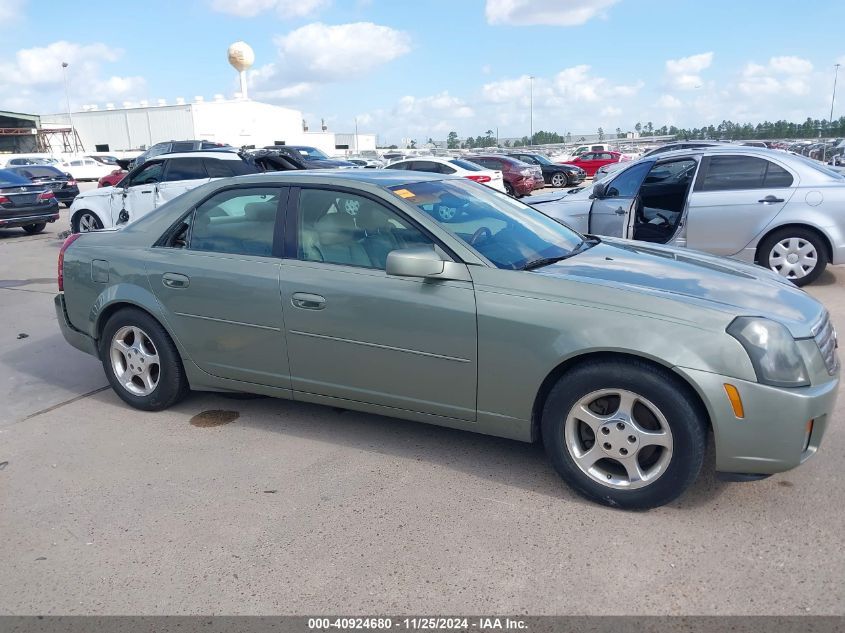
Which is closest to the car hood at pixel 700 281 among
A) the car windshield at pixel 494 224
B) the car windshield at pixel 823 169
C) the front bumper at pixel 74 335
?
the car windshield at pixel 494 224

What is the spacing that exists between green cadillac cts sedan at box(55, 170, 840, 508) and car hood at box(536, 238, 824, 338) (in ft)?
0.06

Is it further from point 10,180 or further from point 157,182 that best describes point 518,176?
point 10,180

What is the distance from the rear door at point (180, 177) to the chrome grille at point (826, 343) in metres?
9.47

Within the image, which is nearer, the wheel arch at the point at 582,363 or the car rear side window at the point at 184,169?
the wheel arch at the point at 582,363

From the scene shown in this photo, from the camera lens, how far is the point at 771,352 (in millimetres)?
3078

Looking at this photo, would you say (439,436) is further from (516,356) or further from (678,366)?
(678,366)

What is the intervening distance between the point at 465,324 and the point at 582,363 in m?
0.61

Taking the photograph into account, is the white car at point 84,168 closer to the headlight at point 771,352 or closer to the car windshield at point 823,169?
the car windshield at point 823,169

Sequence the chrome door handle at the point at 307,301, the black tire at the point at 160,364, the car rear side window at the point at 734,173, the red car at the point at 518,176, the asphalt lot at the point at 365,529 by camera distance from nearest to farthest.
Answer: the asphalt lot at the point at 365,529 → the chrome door handle at the point at 307,301 → the black tire at the point at 160,364 → the car rear side window at the point at 734,173 → the red car at the point at 518,176

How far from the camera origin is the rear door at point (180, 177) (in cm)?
1112

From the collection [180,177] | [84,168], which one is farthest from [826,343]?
[84,168]

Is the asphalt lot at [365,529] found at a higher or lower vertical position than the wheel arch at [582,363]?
lower

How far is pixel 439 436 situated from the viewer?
4297 millimetres

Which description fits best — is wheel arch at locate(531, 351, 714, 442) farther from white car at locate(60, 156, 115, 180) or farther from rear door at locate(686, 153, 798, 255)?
white car at locate(60, 156, 115, 180)
